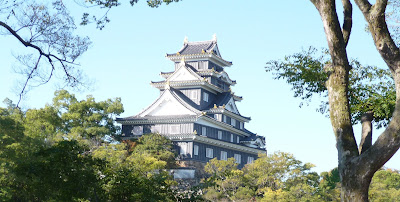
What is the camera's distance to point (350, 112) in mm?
7531

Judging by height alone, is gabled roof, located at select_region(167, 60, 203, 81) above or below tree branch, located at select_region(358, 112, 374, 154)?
above

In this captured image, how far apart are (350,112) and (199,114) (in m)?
29.3

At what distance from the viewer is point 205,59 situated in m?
43.1

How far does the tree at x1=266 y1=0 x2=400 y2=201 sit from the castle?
1114 inches

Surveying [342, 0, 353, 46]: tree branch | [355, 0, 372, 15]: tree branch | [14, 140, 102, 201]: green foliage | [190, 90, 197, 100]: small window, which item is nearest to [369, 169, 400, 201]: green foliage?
[190, 90, 197, 100]: small window

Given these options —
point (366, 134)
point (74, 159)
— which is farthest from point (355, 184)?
point (74, 159)

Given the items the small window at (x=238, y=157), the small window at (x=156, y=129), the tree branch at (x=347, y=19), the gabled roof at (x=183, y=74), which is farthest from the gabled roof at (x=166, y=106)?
the tree branch at (x=347, y=19)

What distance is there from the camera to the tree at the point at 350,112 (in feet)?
23.1

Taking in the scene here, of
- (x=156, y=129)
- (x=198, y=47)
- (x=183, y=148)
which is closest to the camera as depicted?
(x=183, y=148)

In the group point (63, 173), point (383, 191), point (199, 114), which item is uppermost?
point (199, 114)

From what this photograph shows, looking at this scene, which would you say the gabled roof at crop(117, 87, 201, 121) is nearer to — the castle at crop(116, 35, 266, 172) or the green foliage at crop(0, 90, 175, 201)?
the castle at crop(116, 35, 266, 172)

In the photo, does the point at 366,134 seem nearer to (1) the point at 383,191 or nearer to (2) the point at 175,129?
(1) the point at 383,191

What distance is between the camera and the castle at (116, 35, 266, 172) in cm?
3691

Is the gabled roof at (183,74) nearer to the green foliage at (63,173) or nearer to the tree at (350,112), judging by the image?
the green foliage at (63,173)
